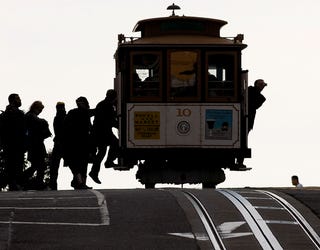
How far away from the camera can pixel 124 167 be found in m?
32.9

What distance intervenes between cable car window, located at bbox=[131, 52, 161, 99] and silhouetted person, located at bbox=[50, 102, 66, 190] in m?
5.56

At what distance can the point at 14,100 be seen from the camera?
25.2 meters

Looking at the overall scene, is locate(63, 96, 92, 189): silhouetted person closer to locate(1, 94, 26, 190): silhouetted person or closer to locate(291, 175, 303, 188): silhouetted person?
locate(1, 94, 26, 190): silhouetted person

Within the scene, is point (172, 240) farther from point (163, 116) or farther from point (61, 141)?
point (163, 116)

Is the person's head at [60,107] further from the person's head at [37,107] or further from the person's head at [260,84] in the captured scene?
the person's head at [260,84]

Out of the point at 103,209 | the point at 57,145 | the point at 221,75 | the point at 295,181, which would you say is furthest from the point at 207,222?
the point at 295,181

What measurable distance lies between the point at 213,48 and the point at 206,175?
9.50 ft

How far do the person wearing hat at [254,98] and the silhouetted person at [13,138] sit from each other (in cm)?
726

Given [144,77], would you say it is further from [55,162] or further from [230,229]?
[230,229]

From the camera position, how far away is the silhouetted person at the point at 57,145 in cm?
2683

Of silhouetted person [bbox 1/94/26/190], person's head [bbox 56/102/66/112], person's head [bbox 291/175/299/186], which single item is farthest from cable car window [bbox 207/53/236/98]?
silhouetted person [bbox 1/94/26/190]

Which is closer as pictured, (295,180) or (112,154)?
(112,154)

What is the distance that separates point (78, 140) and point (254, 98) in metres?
6.75

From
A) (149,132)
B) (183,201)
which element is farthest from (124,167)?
(183,201)
